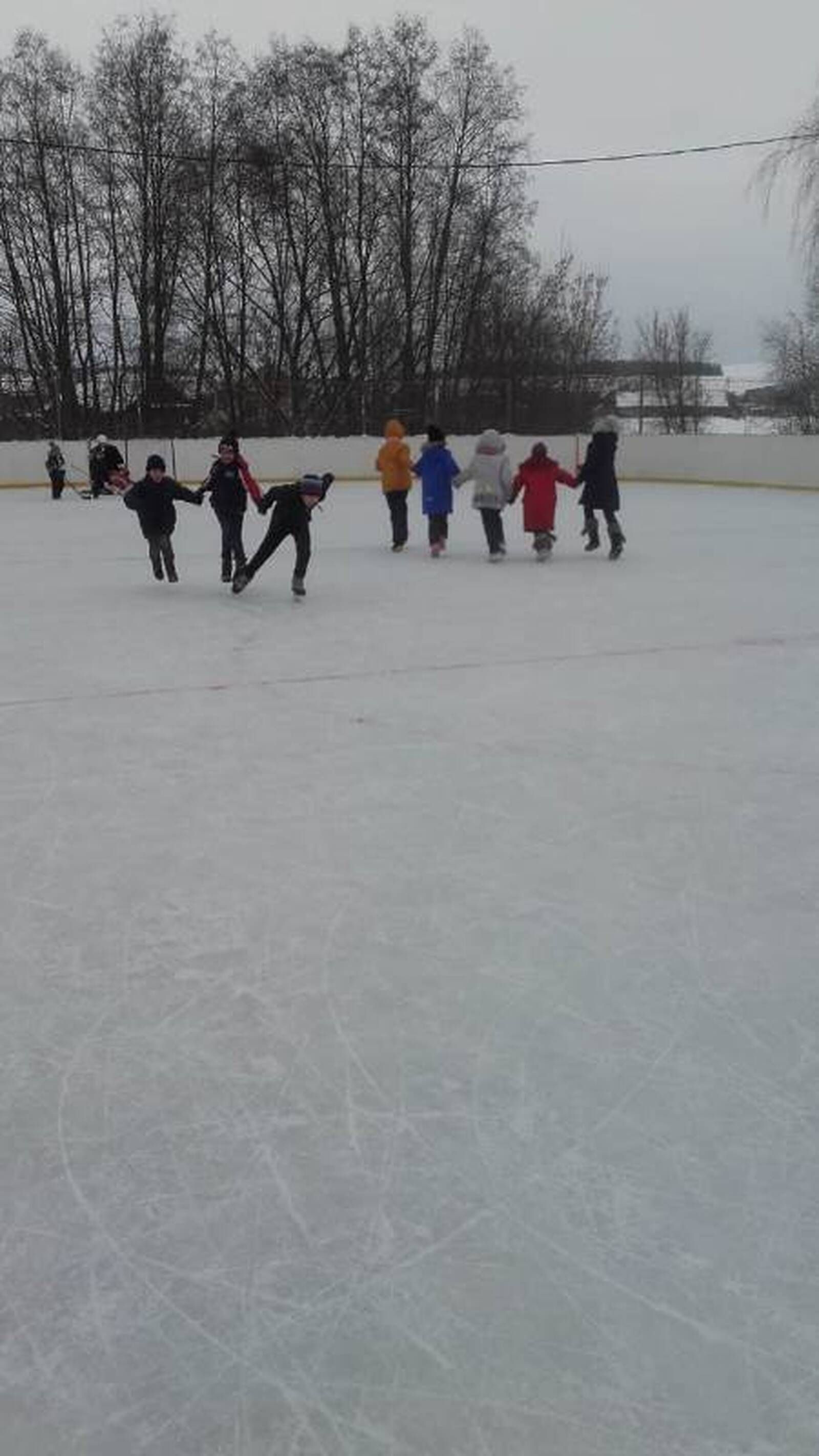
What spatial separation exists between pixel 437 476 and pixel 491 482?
669 millimetres

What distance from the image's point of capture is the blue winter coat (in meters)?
10.9

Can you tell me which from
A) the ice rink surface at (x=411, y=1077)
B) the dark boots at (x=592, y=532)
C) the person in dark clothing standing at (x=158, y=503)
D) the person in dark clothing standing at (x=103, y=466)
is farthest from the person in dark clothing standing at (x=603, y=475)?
the person in dark clothing standing at (x=103, y=466)

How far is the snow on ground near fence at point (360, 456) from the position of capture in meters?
20.0

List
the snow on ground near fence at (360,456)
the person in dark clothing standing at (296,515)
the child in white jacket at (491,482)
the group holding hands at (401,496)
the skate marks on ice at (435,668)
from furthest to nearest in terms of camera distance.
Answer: the snow on ground near fence at (360,456), the child in white jacket at (491,482), the group holding hands at (401,496), the person in dark clothing standing at (296,515), the skate marks on ice at (435,668)

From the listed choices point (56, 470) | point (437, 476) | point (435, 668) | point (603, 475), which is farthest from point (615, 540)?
point (56, 470)

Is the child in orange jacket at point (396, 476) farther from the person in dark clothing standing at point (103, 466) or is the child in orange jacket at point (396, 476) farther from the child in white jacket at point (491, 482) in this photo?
the person in dark clothing standing at point (103, 466)

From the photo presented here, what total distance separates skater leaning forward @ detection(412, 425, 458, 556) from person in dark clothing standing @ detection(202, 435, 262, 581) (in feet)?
7.26

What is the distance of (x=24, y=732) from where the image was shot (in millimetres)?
4984

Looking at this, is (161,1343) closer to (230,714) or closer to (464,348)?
(230,714)

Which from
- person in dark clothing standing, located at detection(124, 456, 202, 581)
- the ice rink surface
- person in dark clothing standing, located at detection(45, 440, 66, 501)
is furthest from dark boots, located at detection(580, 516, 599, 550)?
person in dark clothing standing, located at detection(45, 440, 66, 501)

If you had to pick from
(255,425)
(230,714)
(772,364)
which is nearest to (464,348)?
(255,425)

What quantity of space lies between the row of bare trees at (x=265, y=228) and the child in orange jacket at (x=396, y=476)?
59.4ft

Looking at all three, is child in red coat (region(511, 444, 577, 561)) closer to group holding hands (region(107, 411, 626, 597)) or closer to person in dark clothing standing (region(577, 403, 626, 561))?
group holding hands (region(107, 411, 626, 597))

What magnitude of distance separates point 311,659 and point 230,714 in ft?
4.10
